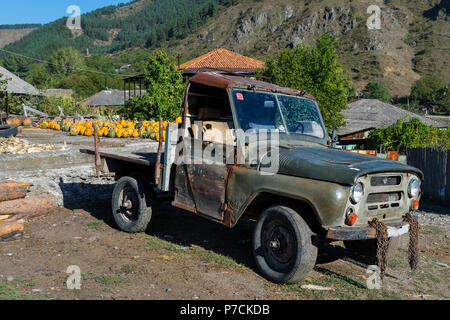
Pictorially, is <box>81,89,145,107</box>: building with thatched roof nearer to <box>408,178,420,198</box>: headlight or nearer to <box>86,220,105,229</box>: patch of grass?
<box>86,220,105,229</box>: patch of grass

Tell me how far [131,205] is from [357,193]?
12.3 ft

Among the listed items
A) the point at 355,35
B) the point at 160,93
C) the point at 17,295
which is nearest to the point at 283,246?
the point at 17,295

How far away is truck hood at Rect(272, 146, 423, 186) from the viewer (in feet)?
12.8

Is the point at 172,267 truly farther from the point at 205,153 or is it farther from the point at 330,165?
the point at 330,165

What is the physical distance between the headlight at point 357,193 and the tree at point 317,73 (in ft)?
44.3

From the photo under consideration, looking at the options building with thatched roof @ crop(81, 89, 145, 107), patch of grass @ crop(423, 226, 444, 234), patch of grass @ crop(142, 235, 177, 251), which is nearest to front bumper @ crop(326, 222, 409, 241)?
patch of grass @ crop(142, 235, 177, 251)

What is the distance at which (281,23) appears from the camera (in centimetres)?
11525

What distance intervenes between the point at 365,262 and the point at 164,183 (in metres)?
2.97

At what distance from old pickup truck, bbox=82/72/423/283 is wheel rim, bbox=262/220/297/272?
0.01m

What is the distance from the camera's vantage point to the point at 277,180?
4312 mm

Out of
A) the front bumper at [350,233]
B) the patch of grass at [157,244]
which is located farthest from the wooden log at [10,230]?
the front bumper at [350,233]

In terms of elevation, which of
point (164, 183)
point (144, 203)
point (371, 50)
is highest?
point (371, 50)
